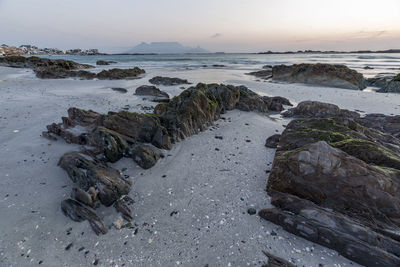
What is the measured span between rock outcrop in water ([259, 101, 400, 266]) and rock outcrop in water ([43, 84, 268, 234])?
3.91 metres

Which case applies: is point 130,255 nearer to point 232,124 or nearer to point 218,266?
point 218,266

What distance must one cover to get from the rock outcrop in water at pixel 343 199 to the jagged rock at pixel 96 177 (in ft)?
12.4

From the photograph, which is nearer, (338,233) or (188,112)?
(338,233)

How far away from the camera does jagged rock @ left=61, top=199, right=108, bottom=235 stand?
4.28m

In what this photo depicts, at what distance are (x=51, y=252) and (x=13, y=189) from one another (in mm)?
2857

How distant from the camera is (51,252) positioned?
3865mm

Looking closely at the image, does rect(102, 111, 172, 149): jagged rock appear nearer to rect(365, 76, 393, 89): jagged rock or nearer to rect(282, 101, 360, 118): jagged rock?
rect(282, 101, 360, 118): jagged rock

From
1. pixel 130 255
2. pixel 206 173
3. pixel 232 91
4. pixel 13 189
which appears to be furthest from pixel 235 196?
pixel 232 91

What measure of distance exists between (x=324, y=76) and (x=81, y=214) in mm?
30992

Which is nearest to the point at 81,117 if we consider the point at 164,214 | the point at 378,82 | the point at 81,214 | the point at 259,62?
the point at 81,214

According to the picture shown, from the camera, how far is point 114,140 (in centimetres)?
689

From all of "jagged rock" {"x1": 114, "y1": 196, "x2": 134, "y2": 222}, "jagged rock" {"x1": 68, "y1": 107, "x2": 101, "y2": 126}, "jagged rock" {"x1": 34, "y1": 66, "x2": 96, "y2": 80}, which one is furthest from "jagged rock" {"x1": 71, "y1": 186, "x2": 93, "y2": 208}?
"jagged rock" {"x1": 34, "y1": 66, "x2": 96, "y2": 80}

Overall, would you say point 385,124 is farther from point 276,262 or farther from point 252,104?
point 276,262

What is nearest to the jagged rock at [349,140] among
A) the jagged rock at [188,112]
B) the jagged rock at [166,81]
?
the jagged rock at [188,112]
